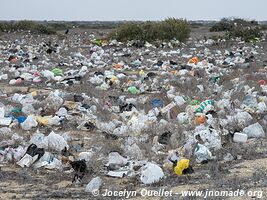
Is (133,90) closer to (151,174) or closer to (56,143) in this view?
(56,143)

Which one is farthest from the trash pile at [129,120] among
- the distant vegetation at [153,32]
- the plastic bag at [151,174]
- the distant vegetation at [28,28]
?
the distant vegetation at [28,28]

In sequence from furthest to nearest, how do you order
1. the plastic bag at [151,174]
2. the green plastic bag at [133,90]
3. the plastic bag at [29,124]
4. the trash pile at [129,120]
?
the green plastic bag at [133,90] → the plastic bag at [29,124] → the trash pile at [129,120] → the plastic bag at [151,174]

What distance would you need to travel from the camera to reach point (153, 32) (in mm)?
17422

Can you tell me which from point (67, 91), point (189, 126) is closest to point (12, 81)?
point (67, 91)

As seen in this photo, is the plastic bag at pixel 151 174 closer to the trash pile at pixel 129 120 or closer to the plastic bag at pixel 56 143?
the trash pile at pixel 129 120

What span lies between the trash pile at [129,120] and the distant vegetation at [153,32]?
8.88 metres

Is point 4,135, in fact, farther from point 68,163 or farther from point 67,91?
point 67,91

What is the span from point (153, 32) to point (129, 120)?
42.2ft

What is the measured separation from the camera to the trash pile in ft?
11.9

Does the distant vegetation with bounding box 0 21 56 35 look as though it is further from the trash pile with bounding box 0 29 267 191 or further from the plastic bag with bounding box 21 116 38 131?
the plastic bag with bounding box 21 116 38 131

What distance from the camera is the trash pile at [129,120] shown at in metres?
3.63

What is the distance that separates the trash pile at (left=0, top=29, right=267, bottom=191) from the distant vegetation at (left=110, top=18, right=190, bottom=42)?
29.1 ft

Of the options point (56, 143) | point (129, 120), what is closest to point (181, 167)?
point (56, 143)

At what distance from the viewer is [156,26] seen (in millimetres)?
18141
